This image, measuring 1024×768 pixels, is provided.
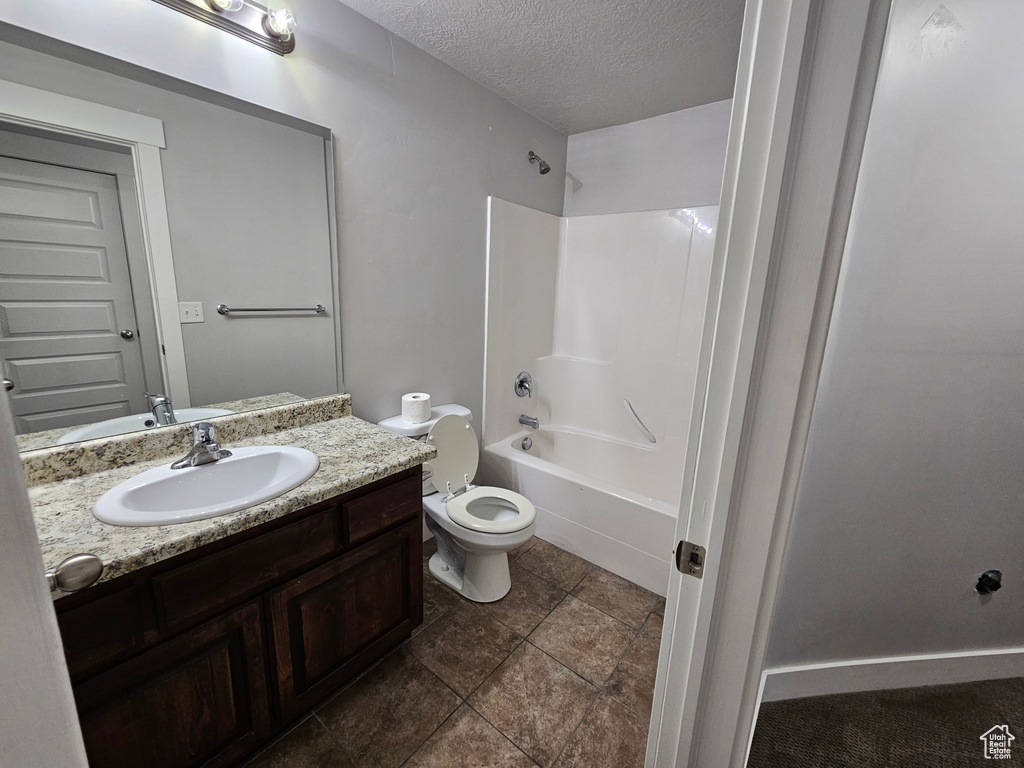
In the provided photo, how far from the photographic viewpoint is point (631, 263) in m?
2.63

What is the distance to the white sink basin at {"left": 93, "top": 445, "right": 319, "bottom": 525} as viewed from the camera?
1.04 m

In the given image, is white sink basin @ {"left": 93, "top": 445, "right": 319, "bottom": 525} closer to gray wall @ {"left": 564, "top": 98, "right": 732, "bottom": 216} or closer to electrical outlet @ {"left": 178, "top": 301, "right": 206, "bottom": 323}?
electrical outlet @ {"left": 178, "top": 301, "right": 206, "bottom": 323}

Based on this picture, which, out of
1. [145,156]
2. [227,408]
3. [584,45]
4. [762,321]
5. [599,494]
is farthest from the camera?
[599,494]

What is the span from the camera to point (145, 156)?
1295mm

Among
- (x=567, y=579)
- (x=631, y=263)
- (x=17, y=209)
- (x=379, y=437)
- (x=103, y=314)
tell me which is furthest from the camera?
(x=631, y=263)

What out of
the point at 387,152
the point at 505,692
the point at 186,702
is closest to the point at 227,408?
the point at 186,702

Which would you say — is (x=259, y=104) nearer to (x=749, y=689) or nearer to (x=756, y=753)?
(x=749, y=689)

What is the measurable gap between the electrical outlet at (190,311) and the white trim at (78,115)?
459 millimetres

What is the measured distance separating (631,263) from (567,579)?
1.77m

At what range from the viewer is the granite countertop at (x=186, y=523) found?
0.93 m

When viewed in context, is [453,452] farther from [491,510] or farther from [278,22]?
[278,22]

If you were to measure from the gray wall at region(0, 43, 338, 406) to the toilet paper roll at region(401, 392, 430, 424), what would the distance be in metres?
0.35

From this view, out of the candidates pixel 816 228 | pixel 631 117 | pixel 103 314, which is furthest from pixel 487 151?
pixel 816 228

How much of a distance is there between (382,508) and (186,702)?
0.62 metres
